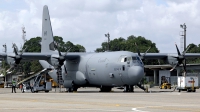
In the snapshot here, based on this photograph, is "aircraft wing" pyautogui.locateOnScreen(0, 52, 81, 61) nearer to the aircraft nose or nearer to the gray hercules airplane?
the gray hercules airplane

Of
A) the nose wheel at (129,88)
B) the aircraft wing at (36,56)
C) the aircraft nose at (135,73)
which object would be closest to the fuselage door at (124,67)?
the aircraft nose at (135,73)

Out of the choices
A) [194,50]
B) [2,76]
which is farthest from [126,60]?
[194,50]

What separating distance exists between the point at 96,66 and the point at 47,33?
35.7 feet

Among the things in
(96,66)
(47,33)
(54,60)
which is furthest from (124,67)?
(47,33)

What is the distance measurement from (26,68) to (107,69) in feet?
253

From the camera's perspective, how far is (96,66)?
143 feet

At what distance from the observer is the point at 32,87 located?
47656mm

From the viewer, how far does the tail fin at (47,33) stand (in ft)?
170

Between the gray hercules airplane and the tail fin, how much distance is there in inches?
4.5

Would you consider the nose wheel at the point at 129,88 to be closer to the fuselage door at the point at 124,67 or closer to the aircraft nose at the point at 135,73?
the fuselage door at the point at 124,67

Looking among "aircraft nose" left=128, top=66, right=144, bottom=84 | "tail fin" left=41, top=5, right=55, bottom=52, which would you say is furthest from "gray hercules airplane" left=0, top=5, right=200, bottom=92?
"tail fin" left=41, top=5, right=55, bottom=52

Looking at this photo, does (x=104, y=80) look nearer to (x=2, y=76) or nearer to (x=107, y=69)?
(x=107, y=69)

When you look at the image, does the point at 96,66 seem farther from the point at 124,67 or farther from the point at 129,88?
the point at 124,67

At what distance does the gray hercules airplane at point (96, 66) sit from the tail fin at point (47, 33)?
0.38 ft
